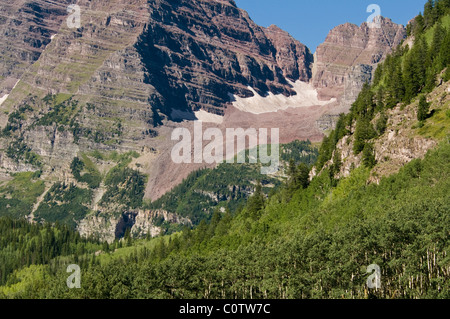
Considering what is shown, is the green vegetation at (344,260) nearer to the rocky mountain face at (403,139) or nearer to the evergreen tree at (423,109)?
the rocky mountain face at (403,139)

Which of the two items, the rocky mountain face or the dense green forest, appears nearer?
the dense green forest

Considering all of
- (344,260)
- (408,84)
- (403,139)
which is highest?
(408,84)

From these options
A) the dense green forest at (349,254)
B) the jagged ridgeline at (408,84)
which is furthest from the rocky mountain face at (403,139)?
the dense green forest at (349,254)

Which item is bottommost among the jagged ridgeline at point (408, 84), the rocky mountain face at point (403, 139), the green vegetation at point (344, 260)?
the green vegetation at point (344, 260)

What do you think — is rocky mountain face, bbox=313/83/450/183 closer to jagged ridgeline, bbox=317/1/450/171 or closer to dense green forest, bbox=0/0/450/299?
jagged ridgeline, bbox=317/1/450/171

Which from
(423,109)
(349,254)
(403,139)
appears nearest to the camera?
(349,254)

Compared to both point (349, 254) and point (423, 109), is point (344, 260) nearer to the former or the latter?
point (349, 254)

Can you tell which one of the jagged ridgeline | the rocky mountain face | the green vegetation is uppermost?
the jagged ridgeline

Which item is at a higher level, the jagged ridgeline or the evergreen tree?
the jagged ridgeline

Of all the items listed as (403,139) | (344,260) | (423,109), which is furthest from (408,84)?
(344,260)

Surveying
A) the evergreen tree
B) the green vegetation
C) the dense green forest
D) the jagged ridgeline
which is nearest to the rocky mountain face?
the evergreen tree
